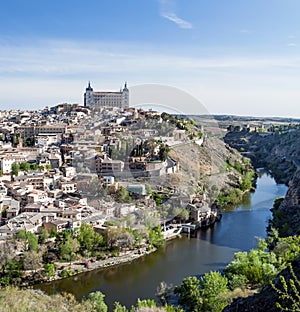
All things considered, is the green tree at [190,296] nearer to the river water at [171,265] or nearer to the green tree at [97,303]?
the river water at [171,265]

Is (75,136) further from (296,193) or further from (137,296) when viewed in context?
(137,296)

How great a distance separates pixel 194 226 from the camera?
7.15 metres

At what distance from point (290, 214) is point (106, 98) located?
1179cm

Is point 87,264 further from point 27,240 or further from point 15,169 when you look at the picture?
point 15,169

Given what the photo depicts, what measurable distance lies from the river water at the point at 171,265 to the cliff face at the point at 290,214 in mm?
304

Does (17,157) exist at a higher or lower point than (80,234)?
higher

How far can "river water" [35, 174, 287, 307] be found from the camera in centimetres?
472

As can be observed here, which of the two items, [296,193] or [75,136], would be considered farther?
[75,136]

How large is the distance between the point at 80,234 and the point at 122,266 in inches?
29.0

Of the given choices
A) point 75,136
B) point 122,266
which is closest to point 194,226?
point 122,266

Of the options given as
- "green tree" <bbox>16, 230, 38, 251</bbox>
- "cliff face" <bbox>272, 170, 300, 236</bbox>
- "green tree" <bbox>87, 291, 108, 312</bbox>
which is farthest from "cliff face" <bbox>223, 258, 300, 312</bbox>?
"cliff face" <bbox>272, 170, 300, 236</bbox>

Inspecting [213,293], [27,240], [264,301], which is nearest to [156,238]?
[27,240]

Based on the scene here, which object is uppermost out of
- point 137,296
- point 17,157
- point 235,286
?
point 17,157

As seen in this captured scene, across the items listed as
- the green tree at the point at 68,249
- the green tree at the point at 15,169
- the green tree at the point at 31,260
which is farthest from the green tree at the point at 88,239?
the green tree at the point at 15,169
